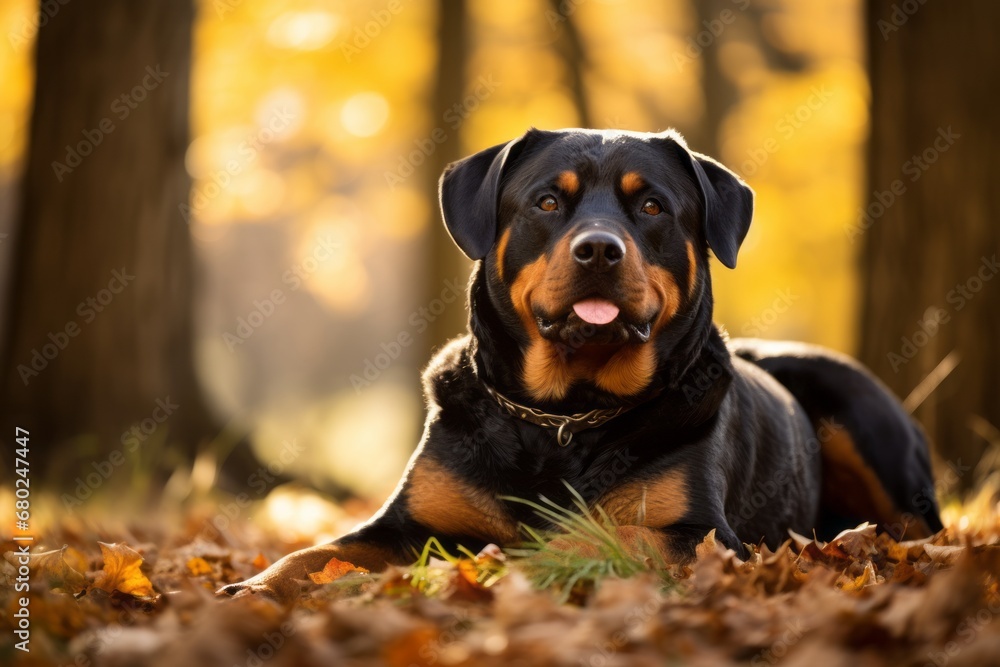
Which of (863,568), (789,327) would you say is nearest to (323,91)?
(863,568)

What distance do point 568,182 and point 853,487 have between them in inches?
85.1

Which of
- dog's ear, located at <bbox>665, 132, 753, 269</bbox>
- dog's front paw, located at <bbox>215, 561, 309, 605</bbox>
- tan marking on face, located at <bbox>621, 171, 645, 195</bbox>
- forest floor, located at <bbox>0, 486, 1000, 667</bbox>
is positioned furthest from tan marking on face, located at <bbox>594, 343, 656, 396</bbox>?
dog's front paw, located at <bbox>215, 561, 309, 605</bbox>

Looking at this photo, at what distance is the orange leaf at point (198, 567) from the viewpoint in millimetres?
3638

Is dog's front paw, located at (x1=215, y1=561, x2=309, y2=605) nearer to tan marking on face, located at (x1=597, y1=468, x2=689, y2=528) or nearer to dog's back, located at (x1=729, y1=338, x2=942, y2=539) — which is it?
tan marking on face, located at (x1=597, y1=468, x2=689, y2=528)

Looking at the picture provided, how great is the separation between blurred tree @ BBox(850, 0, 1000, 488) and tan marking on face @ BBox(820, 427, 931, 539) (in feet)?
3.39

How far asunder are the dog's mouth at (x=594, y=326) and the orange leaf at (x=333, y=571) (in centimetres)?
103

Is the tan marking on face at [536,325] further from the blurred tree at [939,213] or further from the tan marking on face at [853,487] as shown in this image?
the blurred tree at [939,213]

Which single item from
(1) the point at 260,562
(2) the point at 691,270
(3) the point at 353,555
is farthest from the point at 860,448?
(1) the point at 260,562

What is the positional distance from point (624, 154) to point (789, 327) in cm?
1744

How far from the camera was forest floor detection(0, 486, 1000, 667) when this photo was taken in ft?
6.42

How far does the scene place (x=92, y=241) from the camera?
633cm

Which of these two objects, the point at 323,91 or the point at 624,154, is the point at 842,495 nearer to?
the point at 624,154

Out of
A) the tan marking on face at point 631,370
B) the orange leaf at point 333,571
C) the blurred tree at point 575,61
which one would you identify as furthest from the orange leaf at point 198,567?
the blurred tree at point 575,61

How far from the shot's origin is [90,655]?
2.11 metres
